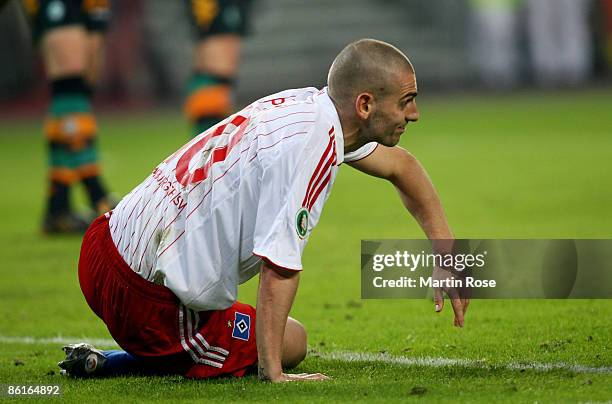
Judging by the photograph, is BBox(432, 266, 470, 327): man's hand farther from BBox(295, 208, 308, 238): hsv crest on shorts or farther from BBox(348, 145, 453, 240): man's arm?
BBox(295, 208, 308, 238): hsv crest on shorts

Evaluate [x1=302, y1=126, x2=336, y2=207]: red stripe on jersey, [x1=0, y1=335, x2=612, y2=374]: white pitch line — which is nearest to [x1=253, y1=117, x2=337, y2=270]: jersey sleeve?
[x1=302, y1=126, x2=336, y2=207]: red stripe on jersey

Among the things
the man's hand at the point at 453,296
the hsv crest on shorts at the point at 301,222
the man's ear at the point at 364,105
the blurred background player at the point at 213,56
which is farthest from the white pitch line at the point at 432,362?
the blurred background player at the point at 213,56

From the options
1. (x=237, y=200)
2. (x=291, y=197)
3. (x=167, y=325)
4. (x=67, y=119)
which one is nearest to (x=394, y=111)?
(x=291, y=197)

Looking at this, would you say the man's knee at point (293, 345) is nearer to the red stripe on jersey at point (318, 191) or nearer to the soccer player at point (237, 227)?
the soccer player at point (237, 227)

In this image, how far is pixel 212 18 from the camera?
32.9ft

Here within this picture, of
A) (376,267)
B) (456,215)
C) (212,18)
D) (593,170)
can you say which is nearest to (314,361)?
(376,267)

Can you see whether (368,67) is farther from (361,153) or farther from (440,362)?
(440,362)

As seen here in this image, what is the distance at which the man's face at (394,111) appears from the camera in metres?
4.15

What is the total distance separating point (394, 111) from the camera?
418 centimetres

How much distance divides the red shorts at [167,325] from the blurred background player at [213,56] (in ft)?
18.1

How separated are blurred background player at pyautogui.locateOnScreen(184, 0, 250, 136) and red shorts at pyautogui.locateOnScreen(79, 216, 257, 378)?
552 centimetres

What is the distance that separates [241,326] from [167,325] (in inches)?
10.7

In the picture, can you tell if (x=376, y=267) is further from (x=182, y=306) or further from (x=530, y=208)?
(x=530, y=208)

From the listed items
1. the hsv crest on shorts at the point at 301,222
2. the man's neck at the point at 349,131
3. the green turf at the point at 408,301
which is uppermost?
the man's neck at the point at 349,131
